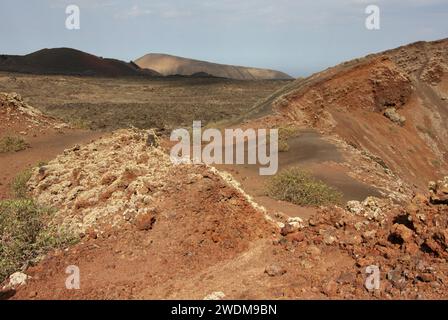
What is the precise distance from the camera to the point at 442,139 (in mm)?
24359

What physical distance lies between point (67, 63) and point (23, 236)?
82.5 metres

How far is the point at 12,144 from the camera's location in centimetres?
1672

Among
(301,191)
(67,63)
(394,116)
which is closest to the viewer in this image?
(301,191)

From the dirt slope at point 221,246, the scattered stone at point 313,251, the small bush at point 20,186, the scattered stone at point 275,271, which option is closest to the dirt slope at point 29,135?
the small bush at point 20,186

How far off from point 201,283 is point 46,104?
131 ft

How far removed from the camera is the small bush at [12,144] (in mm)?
16422

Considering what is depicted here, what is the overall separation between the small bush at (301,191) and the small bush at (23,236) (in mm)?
5623

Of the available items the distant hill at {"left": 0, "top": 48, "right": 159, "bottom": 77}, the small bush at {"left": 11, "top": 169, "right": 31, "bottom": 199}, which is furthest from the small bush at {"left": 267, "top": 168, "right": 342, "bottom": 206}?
the distant hill at {"left": 0, "top": 48, "right": 159, "bottom": 77}

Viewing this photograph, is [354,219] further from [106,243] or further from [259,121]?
[259,121]

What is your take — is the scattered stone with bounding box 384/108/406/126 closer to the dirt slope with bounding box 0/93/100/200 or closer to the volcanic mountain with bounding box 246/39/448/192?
the volcanic mountain with bounding box 246/39/448/192

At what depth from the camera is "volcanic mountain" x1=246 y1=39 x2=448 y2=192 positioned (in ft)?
72.0

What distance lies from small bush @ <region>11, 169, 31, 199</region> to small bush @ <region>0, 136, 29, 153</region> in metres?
4.35

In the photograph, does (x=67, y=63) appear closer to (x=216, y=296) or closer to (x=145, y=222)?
(x=145, y=222)

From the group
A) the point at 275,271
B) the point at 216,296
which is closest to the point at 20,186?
the point at 216,296
